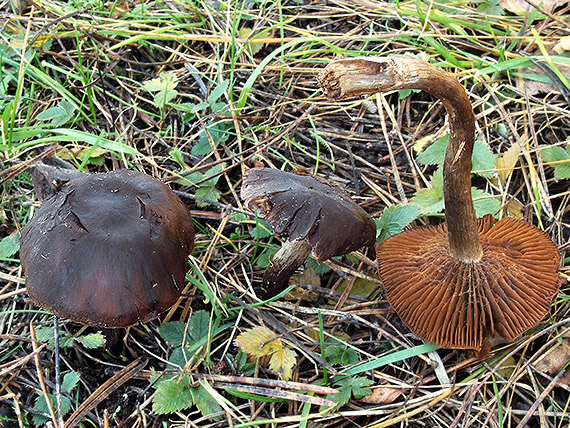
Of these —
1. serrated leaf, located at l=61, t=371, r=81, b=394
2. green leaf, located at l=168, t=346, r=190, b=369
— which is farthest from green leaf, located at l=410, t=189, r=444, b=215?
serrated leaf, located at l=61, t=371, r=81, b=394

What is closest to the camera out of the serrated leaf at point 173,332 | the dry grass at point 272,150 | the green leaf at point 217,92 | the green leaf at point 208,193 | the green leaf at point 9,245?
the dry grass at point 272,150

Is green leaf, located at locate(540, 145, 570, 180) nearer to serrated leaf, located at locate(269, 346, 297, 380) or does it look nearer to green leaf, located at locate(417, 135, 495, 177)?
green leaf, located at locate(417, 135, 495, 177)

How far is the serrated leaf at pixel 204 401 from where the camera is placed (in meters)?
1.77

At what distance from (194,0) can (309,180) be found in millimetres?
1598

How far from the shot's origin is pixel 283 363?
183 cm

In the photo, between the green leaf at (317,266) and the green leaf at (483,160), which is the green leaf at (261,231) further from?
the green leaf at (483,160)

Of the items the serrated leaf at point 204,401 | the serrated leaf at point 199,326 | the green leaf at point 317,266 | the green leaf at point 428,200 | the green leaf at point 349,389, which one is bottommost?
the serrated leaf at point 204,401

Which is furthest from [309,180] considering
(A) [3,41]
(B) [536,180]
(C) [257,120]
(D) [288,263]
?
(A) [3,41]

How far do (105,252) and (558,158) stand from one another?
1887 mm

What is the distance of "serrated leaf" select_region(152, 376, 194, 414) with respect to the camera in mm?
1719

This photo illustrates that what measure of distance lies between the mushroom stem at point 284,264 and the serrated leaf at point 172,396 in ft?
1.56

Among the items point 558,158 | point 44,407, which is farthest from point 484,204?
point 44,407

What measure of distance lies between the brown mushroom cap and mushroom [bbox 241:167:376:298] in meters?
0.20

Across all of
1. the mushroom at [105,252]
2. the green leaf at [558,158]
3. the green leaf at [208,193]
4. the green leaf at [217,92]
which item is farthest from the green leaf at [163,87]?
the green leaf at [558,158]
